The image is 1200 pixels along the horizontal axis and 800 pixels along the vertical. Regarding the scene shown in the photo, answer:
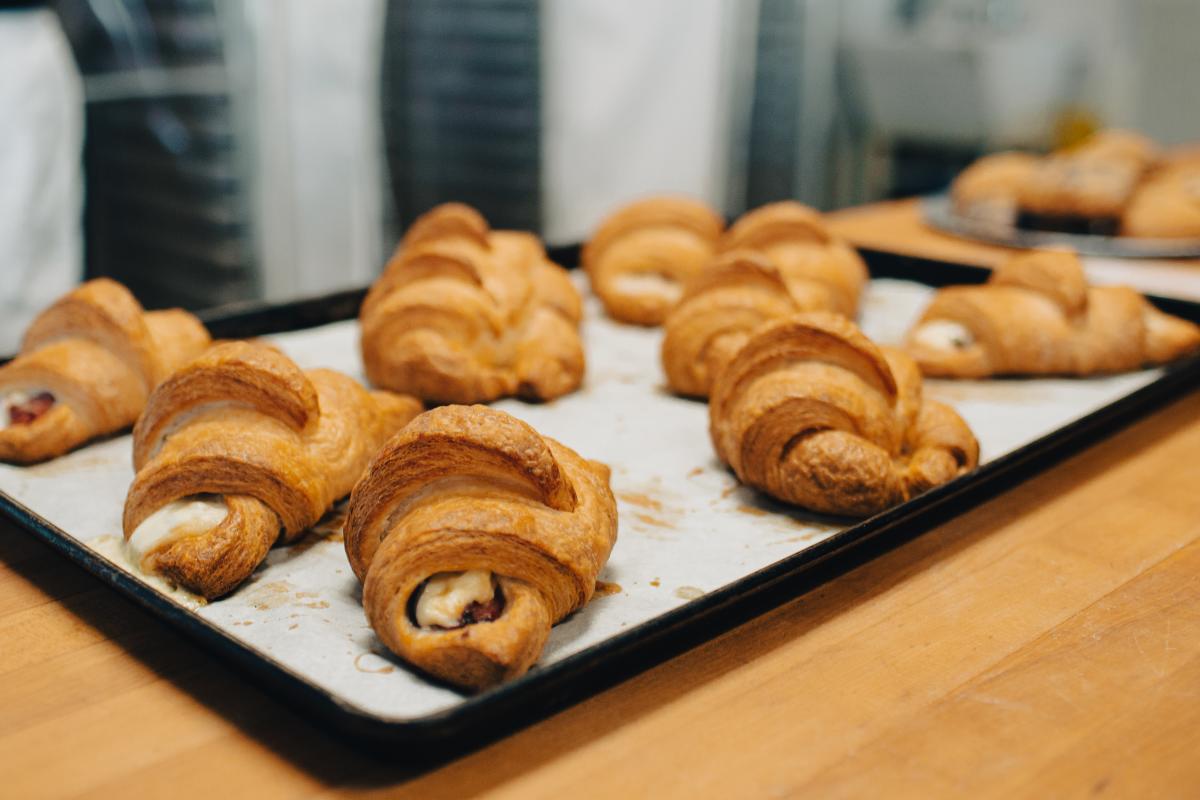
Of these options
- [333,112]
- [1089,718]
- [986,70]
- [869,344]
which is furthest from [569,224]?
[1089,718]

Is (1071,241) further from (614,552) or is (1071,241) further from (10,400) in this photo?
(10,400)

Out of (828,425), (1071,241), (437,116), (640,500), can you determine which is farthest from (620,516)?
(437,116)

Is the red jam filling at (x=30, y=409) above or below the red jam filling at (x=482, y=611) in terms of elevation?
above

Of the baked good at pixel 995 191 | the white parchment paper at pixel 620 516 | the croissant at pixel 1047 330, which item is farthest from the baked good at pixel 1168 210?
the white parchment paper at pixel 620 516

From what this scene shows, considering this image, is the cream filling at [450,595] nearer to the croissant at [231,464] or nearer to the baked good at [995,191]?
the croissant at [231,464]

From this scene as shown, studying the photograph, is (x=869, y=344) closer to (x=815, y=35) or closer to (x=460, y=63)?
(x=460, y=63)

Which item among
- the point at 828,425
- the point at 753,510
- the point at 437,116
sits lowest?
the point at 753,510

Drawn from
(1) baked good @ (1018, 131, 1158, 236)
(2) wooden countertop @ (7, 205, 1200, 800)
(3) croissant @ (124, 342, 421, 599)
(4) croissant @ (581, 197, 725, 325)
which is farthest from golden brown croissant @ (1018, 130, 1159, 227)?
(3) croissant @ (124, 342, 421, 599)
